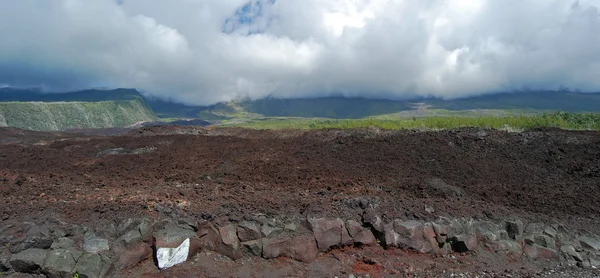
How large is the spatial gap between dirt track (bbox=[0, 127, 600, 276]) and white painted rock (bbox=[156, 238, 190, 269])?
1088mm

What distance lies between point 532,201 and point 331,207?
6.69 metres

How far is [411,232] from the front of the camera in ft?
30.2

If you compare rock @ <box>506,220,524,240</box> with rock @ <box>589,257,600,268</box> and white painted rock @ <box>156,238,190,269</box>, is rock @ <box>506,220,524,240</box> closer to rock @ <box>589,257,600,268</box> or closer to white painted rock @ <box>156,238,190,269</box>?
rock @ <box>589,257,600,268</box>

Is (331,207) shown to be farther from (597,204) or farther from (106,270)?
(597,204)

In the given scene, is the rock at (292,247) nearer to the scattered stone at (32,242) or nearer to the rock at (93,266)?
the rock at (93,266)

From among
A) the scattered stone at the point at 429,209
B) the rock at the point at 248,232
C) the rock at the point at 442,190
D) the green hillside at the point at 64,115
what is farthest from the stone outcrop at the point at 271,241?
the green hillside at the point at 64,115

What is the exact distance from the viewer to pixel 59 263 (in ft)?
24.4

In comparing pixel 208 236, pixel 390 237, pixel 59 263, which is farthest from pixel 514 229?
pixel 59 263

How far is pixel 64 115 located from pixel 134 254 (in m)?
70.0

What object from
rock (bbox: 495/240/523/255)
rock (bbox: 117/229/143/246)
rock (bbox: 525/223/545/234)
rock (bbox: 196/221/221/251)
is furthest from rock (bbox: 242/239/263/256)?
rock (bbox: 525/223/545/234)

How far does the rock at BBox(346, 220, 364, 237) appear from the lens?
357 inches

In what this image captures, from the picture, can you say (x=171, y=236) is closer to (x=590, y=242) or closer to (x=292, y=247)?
(x=292, y=247)

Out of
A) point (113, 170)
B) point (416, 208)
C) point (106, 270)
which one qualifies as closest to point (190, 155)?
point (113, 170)

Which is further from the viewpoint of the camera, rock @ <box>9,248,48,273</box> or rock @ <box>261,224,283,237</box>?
rock @ <box>261,224,283,237</box>
